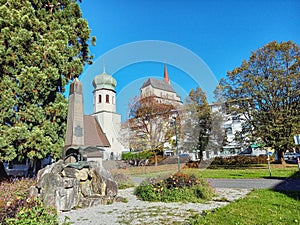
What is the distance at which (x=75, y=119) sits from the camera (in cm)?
820

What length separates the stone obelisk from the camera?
26.0 ft

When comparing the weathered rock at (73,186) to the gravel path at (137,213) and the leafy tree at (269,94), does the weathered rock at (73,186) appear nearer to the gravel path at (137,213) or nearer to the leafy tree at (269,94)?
the gravel path at (137,213)

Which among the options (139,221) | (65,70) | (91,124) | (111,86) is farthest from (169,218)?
(111,86)

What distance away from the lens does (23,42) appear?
8812 millimetres

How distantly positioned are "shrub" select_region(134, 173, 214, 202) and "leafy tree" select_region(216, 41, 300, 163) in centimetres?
1249

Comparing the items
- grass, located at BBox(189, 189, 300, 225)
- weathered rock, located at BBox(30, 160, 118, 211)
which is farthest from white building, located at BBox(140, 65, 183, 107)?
grass, located at BBox(189, 189, 300, 225)

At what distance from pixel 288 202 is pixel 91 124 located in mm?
25272

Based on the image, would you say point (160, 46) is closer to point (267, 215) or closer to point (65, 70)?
point (65, 70)

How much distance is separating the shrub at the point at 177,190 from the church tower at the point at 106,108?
21895 mm

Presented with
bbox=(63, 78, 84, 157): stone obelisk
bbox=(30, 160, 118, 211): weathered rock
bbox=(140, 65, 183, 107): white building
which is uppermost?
bbox=(140, 65, 183, 107): white building

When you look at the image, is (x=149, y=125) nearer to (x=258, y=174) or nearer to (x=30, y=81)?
(x=258, y=174)

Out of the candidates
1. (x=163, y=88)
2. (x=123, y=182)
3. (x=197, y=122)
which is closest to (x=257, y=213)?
(x=123, y=182)

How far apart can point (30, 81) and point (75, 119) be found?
2462mm

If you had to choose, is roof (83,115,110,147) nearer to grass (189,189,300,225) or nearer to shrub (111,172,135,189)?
shrub (111,172,135,189)
